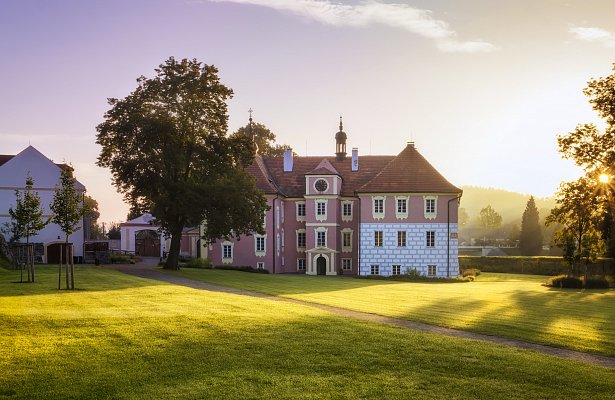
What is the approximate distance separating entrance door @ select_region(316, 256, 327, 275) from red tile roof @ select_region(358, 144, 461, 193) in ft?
23.6

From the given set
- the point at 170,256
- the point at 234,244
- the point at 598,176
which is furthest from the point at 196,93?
the point at 598,176

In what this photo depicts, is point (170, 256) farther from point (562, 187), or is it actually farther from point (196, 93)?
point (562, 187)

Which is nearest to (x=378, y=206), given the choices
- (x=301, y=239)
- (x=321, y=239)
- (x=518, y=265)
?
(x=321, y=239)

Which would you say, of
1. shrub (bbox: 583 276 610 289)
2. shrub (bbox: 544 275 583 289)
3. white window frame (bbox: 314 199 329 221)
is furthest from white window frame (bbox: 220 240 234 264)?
shrub (bbox: 583 276 610 289)

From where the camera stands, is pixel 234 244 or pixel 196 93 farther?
pixel 234 244

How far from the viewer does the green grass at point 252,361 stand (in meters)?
11.2

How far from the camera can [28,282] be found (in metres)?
28.5

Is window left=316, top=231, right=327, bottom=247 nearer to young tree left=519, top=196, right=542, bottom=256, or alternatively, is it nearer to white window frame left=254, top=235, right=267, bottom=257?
white window frame left=254, top=235, right=267, bottom=257

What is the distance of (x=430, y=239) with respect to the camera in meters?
55.2

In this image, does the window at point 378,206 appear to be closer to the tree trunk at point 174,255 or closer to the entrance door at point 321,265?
the entrance door at point 321,265

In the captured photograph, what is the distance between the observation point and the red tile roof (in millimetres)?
55375

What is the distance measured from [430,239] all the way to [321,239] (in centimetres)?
962

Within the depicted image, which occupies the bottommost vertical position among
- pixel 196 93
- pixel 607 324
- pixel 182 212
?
pixel 607 324

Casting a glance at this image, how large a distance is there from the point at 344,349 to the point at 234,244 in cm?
4379
